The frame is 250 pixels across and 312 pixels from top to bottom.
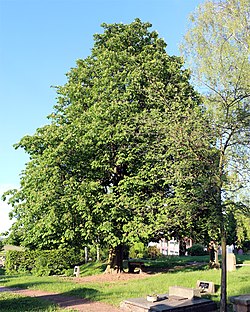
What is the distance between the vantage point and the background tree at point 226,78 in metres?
9.13

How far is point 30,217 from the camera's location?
1700 centimetres

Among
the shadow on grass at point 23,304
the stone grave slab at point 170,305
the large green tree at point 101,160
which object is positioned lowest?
the shadow on grass at point 23,304

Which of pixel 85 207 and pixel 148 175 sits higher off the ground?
pixel 148 175

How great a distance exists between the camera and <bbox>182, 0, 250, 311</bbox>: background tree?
9.13 meters

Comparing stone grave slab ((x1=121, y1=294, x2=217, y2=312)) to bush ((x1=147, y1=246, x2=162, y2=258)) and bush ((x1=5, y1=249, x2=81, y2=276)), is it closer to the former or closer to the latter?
bush ((x1=5, y1=249, x2=81, y2=276))

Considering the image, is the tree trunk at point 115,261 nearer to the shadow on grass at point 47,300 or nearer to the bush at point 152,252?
the shadow on grass at point 47,300

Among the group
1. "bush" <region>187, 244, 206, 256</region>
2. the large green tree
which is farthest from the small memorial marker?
"bush" <region>187, 244, 206, 256</region>

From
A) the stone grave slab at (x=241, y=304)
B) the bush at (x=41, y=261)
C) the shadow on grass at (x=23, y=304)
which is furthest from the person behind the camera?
the bush at (x=41, y=261)

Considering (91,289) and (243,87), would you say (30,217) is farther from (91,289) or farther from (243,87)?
(243,87)

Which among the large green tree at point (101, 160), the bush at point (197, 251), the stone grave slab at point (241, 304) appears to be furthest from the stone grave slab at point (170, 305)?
the bush at point (197, 251)

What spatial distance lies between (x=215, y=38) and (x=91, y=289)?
392 inches

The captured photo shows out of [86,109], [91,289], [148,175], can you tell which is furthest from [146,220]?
[86,109]

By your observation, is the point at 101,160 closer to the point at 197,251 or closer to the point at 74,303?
the point at 74,303

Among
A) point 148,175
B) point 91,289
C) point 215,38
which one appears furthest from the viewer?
point 148,175
